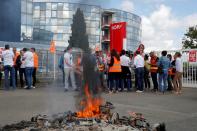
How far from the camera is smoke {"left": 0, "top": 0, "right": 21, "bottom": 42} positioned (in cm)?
1038

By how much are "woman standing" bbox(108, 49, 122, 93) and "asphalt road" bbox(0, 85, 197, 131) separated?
2032 millimetres

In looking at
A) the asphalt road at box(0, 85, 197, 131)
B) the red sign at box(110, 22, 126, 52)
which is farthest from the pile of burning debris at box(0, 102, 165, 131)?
the red sign at box(110, 22, 126, 52)

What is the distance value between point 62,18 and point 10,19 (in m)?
3.05

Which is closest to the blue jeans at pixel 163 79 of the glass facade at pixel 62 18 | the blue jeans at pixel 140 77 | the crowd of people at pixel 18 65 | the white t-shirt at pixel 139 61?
the blue jeans at pixel 140 77

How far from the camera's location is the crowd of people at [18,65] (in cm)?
1719

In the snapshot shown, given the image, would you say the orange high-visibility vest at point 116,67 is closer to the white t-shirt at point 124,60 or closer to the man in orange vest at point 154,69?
the white t-shirt at point 124,60

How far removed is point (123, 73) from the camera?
58.7ft

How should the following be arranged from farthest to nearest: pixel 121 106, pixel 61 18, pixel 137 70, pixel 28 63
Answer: pixel 137 70 → pixel 28 63 → pixel 121 106 → pixel 61 18

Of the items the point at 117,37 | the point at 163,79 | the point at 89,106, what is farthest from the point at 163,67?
the point at 89,106

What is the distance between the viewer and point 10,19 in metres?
10.2

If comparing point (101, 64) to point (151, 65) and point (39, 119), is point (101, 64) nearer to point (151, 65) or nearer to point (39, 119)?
point (151, 65)

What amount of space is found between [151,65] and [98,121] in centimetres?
1060

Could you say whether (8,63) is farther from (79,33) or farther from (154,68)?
(79,33)

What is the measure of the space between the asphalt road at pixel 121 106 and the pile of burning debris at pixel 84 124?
3.75 ft
